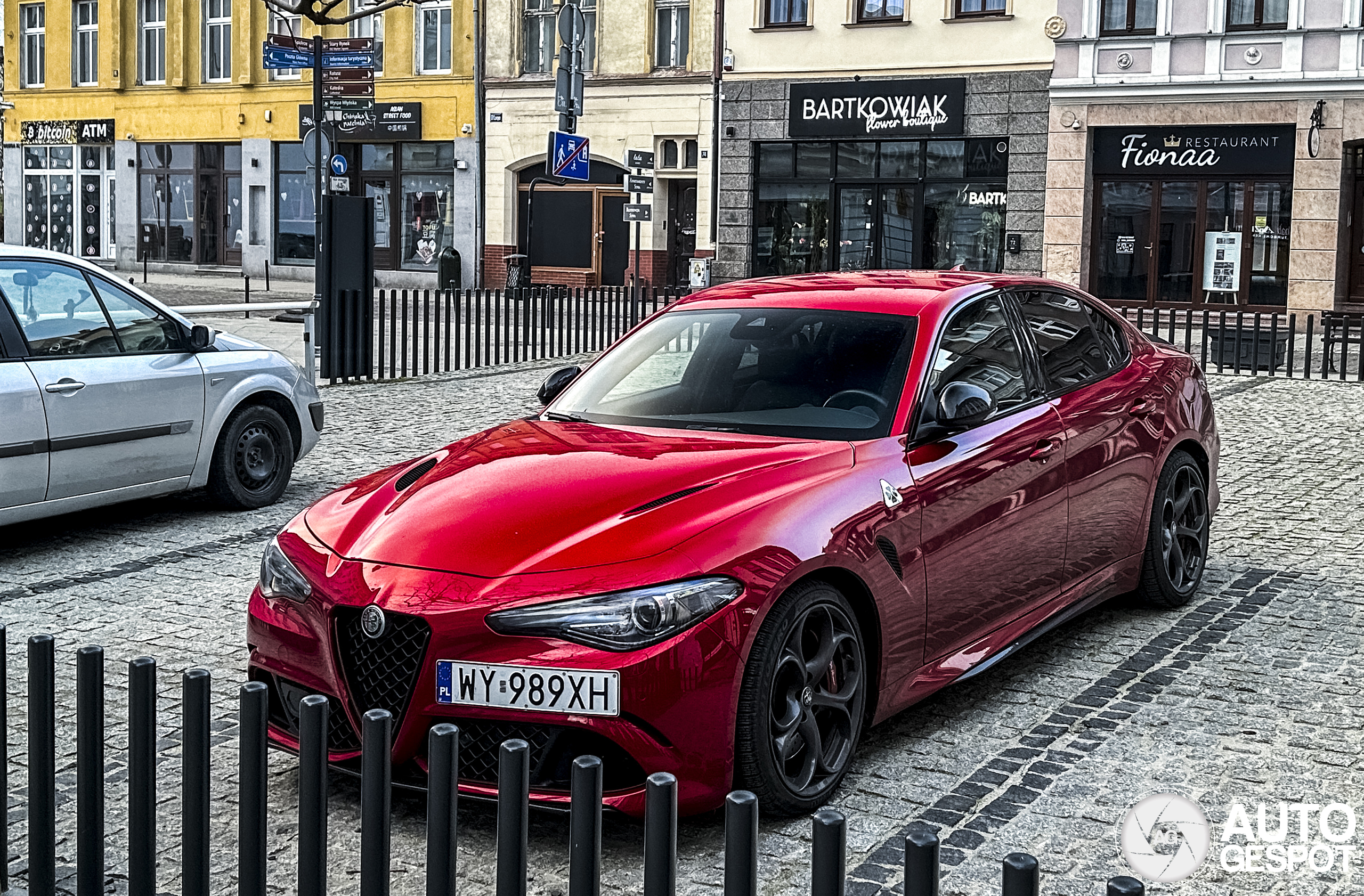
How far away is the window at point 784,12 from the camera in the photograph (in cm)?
3350

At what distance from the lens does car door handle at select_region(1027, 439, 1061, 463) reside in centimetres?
604

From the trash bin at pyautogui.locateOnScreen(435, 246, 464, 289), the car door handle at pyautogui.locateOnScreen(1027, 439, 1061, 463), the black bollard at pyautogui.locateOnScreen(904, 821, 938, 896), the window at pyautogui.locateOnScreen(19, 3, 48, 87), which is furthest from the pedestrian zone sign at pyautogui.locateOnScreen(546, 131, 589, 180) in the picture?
the window at pyautogui.locateOnScreen(19, 3, 48, 87)

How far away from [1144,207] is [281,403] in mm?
22816

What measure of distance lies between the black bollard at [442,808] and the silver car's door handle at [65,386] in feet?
19.2

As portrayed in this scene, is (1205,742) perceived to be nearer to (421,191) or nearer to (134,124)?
(421,191)

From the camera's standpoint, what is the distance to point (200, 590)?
771cm

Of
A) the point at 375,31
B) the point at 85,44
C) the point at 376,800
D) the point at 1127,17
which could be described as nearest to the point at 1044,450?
the point at 376,800

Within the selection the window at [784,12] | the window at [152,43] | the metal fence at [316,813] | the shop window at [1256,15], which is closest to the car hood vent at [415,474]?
the metal fence at [316,813]

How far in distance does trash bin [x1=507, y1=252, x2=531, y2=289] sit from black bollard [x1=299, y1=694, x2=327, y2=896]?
3385 cm

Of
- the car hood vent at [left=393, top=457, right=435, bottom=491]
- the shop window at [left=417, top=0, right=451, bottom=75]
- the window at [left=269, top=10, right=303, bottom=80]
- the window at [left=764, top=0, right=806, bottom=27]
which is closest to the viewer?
the car hood vent at [left=393, top=457, right=435, bottom=491]

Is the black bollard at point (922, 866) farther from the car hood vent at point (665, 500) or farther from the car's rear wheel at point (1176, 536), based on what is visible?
the car's rear wheel at point (1176, 536)

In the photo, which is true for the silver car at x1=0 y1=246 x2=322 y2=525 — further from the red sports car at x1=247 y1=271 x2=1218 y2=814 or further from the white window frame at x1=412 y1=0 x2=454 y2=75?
the white window frame at x1=412 y1=0 x2=454 y2=75

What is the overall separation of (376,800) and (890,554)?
222 centimetres

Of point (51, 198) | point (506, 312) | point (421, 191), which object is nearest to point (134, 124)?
point (51, 198)
